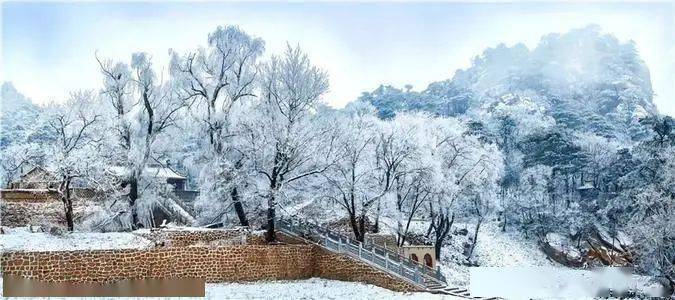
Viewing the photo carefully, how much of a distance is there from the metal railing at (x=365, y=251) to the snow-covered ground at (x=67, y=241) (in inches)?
74.2

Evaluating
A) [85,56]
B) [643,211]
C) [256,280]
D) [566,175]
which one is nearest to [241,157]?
[256,280]

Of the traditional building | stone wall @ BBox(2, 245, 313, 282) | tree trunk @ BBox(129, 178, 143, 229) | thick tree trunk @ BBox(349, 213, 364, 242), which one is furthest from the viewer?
thick tree trunk @ BBox(349, 213, 364, 242)

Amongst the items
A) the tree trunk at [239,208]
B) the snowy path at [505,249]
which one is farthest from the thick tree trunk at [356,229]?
the snowy path at [505,249]

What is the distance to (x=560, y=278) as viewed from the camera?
911 centimetres

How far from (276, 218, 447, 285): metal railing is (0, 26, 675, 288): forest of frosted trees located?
0.75 ft

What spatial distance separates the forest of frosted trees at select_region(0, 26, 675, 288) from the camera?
9250 mm

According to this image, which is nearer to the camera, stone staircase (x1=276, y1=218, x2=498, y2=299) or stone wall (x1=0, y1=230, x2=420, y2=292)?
stone wall (x1=0, y1=230, x2=420, y2=292)

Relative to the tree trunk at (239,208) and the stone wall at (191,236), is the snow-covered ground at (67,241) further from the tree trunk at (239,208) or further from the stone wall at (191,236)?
the tree trunk at (239,208)

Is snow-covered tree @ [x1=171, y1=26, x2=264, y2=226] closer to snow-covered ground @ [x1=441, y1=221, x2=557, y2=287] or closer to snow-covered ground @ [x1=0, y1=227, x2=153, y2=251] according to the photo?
snow-covered ground @ [x1=0, y1=227, x2=153, y2=251]

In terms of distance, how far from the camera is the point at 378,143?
32.8 ft

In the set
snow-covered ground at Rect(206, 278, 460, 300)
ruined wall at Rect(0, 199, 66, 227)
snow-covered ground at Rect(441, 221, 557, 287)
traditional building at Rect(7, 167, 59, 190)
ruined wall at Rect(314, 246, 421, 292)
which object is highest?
traditional building at Rect(7, 167, 59, 190)

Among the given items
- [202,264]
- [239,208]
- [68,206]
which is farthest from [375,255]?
[68,206]

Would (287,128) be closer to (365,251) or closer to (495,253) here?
(365,251)

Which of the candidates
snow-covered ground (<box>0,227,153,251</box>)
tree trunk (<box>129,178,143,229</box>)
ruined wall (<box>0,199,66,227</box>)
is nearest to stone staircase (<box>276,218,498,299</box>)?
tree trunk (<box>129,178,143,229</box>)
